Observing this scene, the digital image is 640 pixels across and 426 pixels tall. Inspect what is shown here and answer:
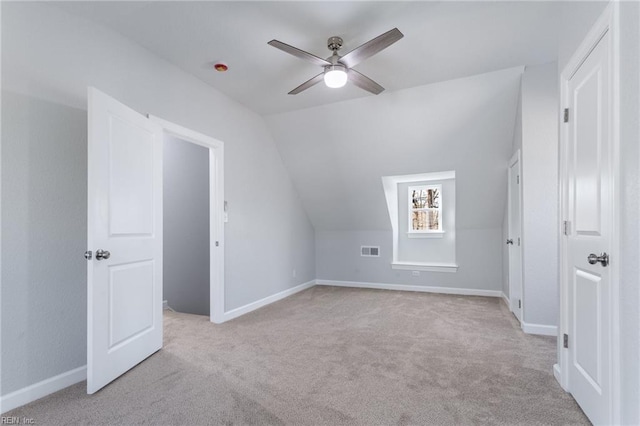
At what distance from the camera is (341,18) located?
2426 mm

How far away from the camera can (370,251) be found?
18.9ft

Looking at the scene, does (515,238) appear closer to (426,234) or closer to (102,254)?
(426,234)

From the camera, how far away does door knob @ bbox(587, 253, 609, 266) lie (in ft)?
5.27

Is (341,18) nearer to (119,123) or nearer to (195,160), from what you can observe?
(119,123)

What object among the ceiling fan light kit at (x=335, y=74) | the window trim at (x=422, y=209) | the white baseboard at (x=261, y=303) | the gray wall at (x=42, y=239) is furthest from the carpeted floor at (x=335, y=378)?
the ceiling fan light kit at (x=335, y=74)

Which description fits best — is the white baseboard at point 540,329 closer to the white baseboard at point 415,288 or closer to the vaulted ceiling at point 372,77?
the white baseboard at point 415,288

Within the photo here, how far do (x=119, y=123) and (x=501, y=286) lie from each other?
203 inches

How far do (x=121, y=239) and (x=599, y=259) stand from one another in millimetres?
2985

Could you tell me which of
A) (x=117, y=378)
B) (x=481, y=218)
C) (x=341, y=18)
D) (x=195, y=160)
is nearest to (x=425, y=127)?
(x=481, y=218)

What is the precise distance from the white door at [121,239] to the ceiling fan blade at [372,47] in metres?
1.75

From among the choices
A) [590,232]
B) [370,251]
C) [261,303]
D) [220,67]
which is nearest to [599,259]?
[590,232]

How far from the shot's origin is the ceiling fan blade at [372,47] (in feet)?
6.92

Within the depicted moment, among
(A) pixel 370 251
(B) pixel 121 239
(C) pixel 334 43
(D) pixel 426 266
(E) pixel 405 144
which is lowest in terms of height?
(D) pixel 426 266

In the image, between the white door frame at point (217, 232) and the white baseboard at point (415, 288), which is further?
the white baseboard at point (415, 288)
